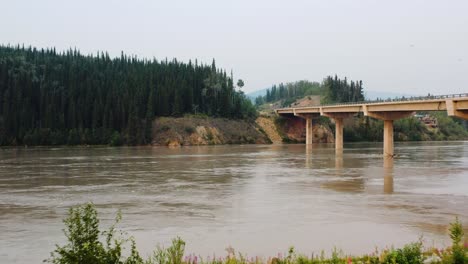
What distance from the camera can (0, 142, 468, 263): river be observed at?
22906 mm

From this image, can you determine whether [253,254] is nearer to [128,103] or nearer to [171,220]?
[171,220]

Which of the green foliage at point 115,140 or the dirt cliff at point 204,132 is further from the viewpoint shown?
the dirt cliff at point 204,132

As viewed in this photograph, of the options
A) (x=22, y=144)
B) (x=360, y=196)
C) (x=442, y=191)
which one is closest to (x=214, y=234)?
(x=360, y=196)

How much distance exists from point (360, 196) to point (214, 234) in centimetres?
1849

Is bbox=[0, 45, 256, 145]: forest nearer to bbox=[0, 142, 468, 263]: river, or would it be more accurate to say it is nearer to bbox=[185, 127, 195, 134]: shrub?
bbox=[185, 127, 195, 134]: shrub

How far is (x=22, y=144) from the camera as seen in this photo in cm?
15275

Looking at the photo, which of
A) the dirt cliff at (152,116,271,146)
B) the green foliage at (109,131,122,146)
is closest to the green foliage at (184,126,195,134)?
the dirt cliff at (152,116,271,146)

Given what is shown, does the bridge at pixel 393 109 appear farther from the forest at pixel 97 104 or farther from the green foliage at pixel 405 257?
the green foliage at pixel 405 257

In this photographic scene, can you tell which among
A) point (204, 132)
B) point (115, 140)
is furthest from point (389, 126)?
point (115, 140)

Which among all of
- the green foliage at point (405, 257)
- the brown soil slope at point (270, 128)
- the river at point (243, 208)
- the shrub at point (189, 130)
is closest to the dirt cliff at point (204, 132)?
the shrub at point (189, 130)

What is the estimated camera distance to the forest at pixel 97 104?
15600 centimetres

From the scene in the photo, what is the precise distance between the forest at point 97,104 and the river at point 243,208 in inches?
3884

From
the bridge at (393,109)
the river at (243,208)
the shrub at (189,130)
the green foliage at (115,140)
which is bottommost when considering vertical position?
the river at (243,208)

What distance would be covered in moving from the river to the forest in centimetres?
9865
